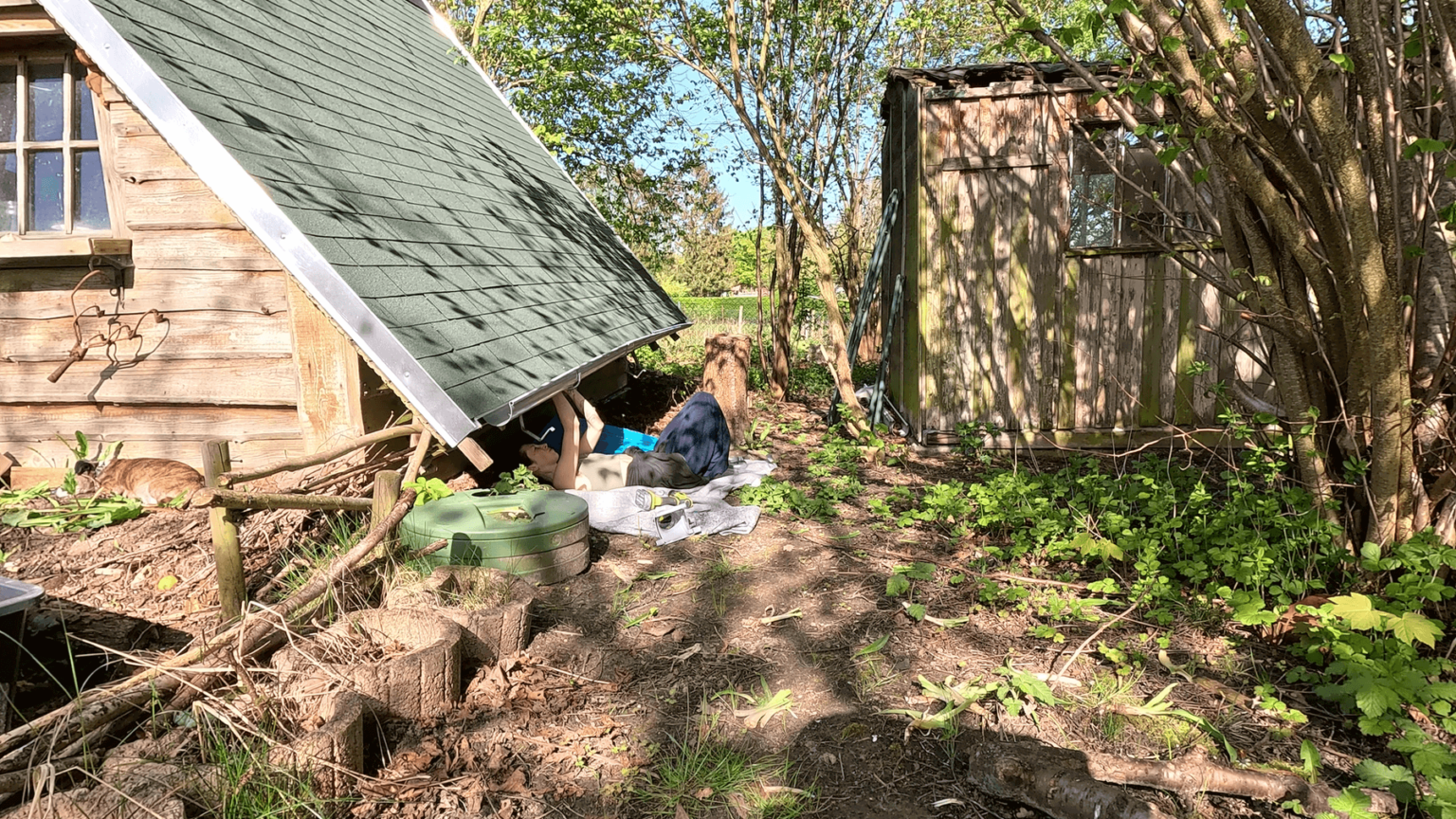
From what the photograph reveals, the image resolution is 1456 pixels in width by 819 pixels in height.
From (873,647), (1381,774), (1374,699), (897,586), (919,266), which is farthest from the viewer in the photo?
(919,266)

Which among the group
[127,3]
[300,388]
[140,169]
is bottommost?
[300,388]

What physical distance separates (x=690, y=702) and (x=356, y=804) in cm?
127

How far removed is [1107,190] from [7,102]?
8301mm

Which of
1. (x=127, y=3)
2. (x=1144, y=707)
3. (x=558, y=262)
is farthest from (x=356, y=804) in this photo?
(x=558, y=262)

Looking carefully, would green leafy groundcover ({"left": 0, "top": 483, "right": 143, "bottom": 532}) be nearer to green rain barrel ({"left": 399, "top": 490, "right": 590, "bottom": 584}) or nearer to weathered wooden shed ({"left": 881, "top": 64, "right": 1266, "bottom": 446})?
green rain barrel ({"left": 399, "top": 490, "right": 590, "bottom": 584})

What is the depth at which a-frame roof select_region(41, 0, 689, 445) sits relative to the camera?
383cm

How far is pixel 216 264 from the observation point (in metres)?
4.65

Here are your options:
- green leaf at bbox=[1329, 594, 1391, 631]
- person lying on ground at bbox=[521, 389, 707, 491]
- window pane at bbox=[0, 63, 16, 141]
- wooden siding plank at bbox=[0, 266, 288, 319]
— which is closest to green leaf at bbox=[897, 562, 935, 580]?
green leaf at bbox=[1329, 594, 1391, 631]

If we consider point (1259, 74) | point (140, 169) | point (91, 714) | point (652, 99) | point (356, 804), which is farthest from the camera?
point (652, 99)

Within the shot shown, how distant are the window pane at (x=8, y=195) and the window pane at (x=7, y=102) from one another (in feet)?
0.39

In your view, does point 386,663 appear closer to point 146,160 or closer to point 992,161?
point 146,160

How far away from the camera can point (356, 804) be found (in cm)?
250

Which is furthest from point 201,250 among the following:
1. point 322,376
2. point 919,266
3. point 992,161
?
point 992,161

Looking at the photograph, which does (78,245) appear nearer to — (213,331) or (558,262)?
(213,331)
